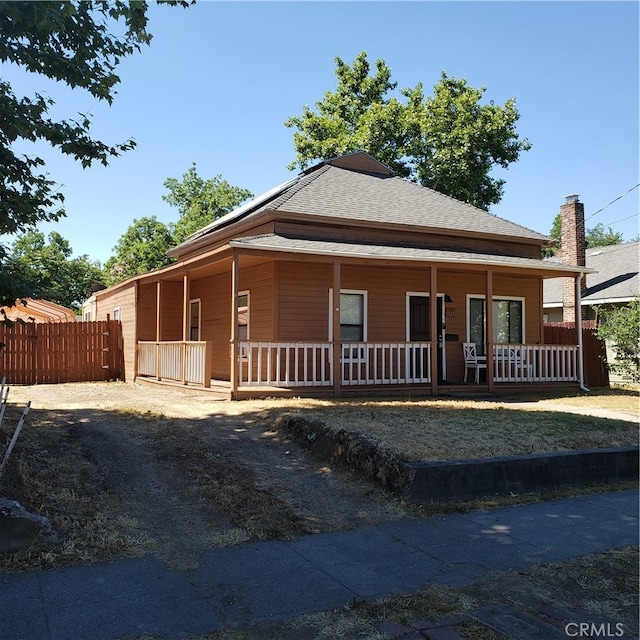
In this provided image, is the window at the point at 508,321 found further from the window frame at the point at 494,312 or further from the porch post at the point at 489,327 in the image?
the porch post at the point at 489,327

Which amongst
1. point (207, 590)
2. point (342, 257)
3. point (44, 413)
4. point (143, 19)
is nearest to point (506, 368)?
point (342, 257)

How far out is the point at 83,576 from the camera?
170 inches

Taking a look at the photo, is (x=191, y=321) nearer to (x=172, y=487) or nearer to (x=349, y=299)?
(x=349, y=299)

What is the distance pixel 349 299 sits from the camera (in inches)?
601

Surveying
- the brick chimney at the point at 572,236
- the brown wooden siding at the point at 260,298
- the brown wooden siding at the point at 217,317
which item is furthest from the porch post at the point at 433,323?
the brick chimney at the point at 572,236

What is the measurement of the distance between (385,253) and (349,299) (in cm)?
201

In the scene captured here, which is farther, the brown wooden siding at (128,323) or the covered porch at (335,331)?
the brown wooden siding at (128,323)

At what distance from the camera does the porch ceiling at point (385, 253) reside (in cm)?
1251

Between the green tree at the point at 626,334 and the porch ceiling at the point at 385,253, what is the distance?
1.93 metres

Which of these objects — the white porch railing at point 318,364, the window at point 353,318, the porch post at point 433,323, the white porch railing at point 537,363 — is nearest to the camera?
the white porch railing at point 318,364

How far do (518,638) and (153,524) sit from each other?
10.6 feet

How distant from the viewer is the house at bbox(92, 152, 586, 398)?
13.3m

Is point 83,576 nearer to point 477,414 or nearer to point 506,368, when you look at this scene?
point 477,414

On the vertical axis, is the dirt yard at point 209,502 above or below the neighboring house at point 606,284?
below
